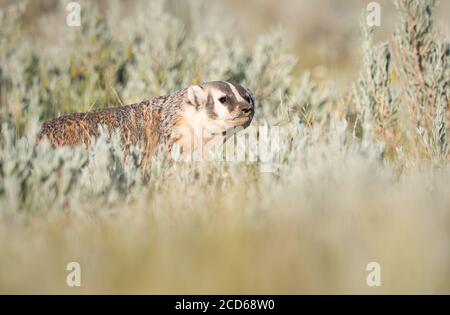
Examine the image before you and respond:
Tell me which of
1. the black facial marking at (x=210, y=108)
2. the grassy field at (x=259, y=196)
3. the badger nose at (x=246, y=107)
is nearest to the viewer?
the grassy field at (x=259, y=196)

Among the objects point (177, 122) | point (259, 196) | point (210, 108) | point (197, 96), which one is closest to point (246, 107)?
point (210, 108)

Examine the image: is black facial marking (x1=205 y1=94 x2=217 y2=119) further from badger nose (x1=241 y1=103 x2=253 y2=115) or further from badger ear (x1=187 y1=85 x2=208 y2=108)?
badger nose (x1=241 y1=103 x2=253 y2=115)

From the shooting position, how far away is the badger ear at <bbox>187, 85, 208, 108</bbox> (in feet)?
17.5

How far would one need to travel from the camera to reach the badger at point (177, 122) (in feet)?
17.0

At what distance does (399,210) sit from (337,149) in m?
1.16

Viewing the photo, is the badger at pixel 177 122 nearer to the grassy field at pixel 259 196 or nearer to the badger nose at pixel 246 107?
the badger nose at pixel 246 107

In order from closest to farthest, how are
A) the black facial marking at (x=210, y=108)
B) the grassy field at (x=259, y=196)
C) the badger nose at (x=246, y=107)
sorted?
the grassy field at (x=259, y=196) → the badger nose at (x=246, y=107) → the black facial marking at (x=210, y=108)

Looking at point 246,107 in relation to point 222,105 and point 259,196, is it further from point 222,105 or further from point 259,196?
point 259,196

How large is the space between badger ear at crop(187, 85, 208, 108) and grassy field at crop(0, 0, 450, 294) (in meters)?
0.59

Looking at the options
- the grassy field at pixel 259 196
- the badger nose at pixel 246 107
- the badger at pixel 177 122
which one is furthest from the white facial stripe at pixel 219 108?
the grassy field at pixel 259 196

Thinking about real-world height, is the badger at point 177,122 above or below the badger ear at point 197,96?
below

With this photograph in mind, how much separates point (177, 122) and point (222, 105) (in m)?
0.41
